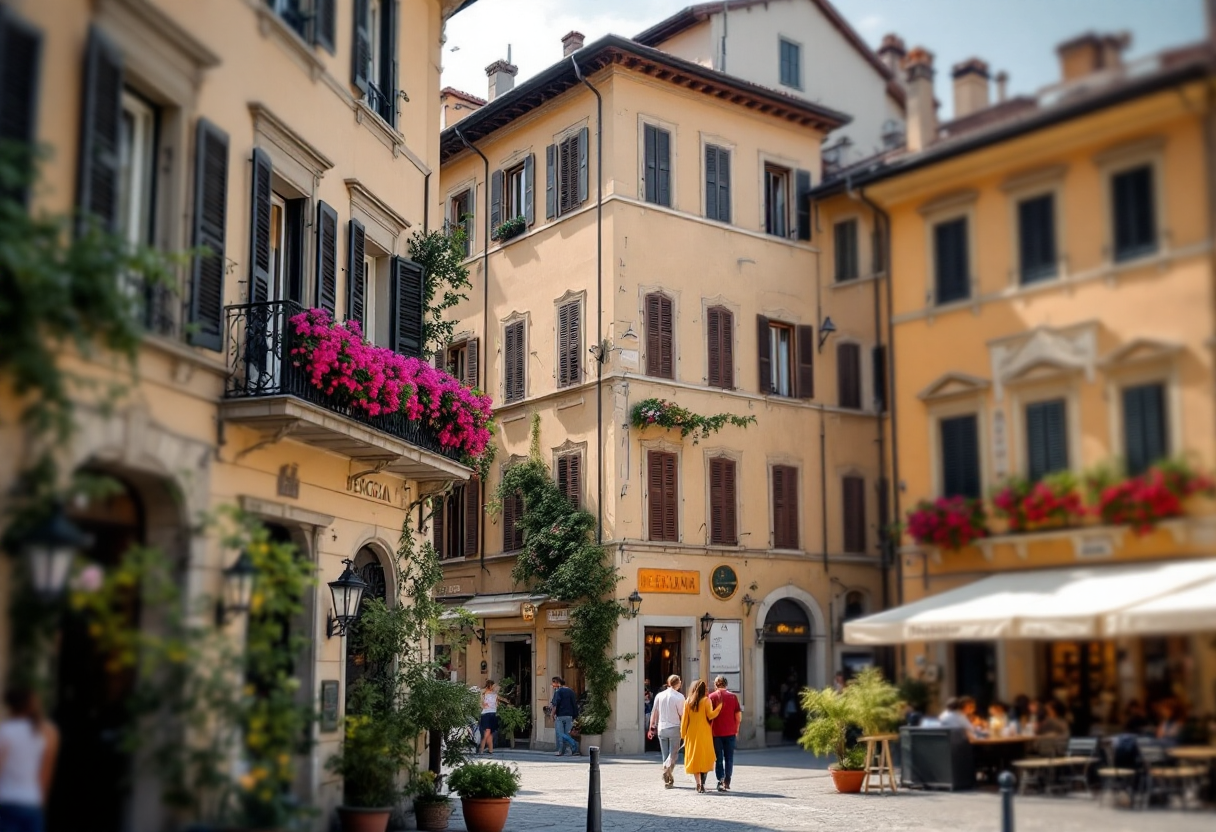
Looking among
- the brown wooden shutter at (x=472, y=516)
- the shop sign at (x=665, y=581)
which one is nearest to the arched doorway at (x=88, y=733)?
the shop sign at (x=665, y=581)

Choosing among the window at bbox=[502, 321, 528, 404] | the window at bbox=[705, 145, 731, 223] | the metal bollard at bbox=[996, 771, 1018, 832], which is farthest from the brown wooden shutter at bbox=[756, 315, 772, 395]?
the window at bbox=[502, 321, 528, 404]

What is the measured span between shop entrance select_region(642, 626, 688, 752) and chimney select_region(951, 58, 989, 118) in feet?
76.1

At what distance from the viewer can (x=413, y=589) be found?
713 inches

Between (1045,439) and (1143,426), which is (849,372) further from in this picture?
(1143,426)

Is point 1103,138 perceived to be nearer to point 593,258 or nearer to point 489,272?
point 593,258

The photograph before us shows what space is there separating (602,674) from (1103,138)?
23.8 metres

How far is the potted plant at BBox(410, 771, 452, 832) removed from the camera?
651 inches

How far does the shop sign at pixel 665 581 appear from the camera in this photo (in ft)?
92.8

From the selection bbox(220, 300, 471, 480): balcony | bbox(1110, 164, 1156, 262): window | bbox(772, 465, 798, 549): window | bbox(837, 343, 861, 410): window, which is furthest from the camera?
bbox(220, 300, 471, 480): balcony

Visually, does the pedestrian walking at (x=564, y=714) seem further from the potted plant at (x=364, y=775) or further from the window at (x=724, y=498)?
the window at (x=724, y=498)

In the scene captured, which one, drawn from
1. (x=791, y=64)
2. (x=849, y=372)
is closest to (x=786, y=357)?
(x=849, y=372)

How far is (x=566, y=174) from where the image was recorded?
31.9 m

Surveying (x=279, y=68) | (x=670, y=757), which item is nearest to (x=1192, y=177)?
(x=279, y=68)

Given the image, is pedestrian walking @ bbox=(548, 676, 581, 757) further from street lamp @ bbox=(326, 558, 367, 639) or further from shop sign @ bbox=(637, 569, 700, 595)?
street lamp @ bbox=(326, 558, 367, 639)
